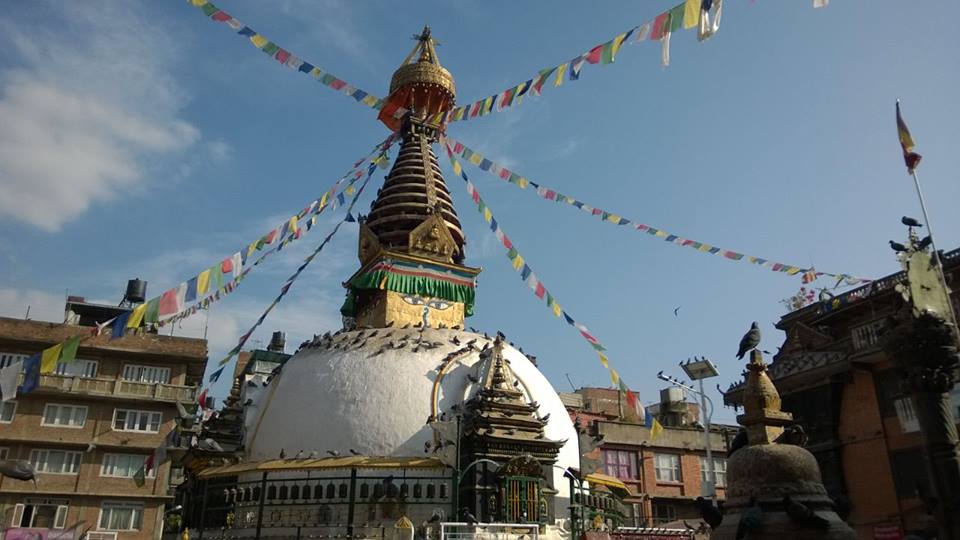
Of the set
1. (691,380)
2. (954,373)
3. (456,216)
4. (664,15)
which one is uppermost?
(456,216)

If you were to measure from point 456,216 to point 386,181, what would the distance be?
351 centimetres

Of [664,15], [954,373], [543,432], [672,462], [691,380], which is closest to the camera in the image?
[954,373]

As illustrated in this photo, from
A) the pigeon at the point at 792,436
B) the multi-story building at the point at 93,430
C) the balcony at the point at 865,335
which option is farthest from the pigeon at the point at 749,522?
the multi-story building at the point at 93,430

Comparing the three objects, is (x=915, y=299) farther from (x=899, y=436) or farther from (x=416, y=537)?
(x=899, y=436)

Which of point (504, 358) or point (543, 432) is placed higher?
point (504, 358)

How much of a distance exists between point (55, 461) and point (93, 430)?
150 cm

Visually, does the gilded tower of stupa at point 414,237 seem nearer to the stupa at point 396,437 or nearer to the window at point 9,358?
the stupa at point 396,437

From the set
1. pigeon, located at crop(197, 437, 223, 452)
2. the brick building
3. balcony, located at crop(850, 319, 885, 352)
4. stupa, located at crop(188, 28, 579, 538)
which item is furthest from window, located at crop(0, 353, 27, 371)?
balcony, located at crop(850, 319, 885, 352)

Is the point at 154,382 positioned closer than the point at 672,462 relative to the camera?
Yes

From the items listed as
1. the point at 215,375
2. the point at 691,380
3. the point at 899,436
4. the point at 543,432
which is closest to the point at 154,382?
the point at 215,375

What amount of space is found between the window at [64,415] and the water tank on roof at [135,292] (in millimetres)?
10957

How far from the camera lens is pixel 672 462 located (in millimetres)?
32969

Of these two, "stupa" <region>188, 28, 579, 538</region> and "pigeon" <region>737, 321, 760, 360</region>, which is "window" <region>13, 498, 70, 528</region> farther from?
"pigeon" <region>737, 321, 760, 360</region>

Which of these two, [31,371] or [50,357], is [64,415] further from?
[50,357]
